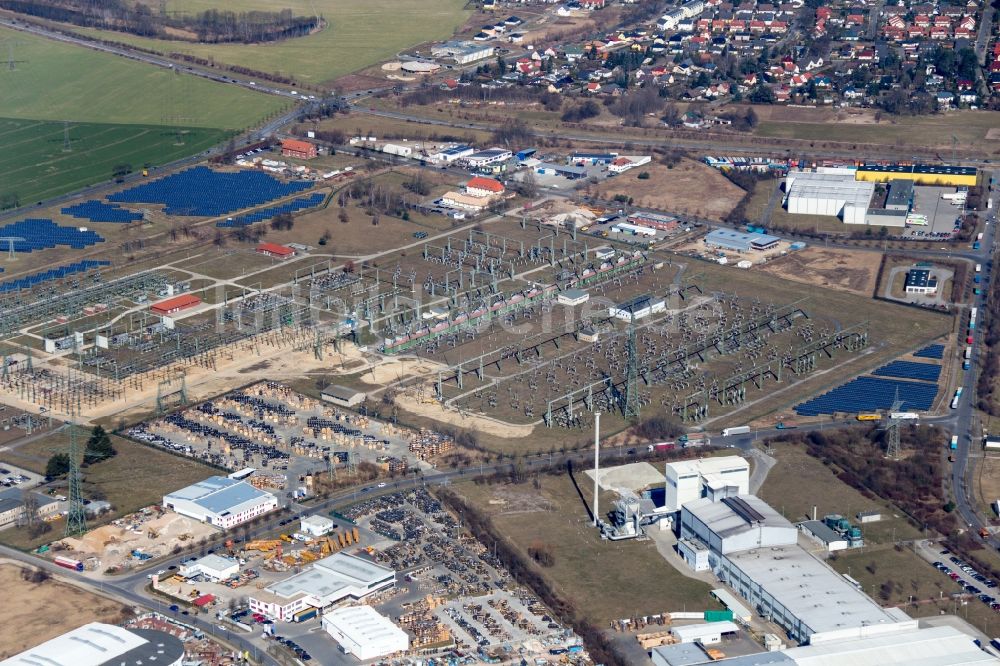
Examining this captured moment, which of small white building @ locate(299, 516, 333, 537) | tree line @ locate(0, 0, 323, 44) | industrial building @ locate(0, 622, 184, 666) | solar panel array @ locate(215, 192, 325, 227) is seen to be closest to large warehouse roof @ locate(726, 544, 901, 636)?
small white building @ locate(299, 516, 333, 537)

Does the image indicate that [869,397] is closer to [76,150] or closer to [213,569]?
[213,569]

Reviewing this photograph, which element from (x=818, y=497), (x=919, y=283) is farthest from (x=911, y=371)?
(x=818, y=497)

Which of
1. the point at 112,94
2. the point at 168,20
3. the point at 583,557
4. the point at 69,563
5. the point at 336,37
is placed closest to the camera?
the point at 69,563

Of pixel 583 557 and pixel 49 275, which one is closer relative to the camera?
pixel 583 557

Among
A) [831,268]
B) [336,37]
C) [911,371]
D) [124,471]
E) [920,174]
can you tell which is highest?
[336,37]

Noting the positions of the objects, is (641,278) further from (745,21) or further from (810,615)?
(745,21)

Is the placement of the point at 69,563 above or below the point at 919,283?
below

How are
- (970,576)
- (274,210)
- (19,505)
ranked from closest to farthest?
1. (970,576)
2. (19,505)
3. (274,210)
